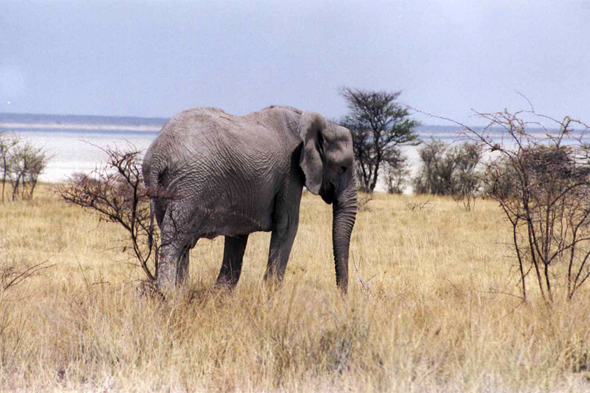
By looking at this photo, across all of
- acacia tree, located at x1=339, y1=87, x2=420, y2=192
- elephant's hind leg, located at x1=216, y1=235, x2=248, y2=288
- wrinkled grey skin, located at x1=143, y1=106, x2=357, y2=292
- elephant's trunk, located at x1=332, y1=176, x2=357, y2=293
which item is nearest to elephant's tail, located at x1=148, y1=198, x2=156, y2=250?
wrinkled grey skin, located at x1=143, y1=106, x2=357, y2=292

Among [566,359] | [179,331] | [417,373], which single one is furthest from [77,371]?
[566,359]

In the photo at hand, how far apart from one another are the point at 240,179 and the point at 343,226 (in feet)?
4.31

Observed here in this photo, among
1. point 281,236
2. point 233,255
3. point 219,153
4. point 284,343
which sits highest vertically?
point 219,153

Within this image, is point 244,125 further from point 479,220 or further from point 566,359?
point 479,220

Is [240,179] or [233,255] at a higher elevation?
[240,179]

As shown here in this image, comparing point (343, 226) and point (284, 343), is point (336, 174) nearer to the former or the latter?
point (343, 226)

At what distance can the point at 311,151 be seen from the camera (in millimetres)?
5949

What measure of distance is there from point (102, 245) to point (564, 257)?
622 centimetres

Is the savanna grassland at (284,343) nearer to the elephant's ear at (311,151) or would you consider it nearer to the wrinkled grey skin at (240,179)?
the wrinkled grey skin at (240,179)

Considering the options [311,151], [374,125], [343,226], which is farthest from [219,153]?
[374,125]

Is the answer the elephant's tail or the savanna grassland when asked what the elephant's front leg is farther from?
the elephant's tail

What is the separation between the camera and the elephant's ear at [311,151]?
19.4ft

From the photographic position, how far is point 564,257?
862cm

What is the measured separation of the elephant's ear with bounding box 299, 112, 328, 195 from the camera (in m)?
5.90
